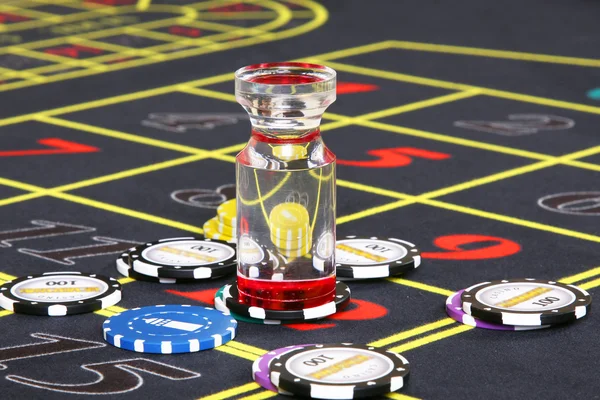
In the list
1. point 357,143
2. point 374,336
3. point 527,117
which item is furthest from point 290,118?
point 527,117

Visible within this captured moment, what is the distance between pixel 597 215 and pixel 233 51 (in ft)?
15.1

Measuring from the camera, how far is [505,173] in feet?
23.7

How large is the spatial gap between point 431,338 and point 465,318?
20cm

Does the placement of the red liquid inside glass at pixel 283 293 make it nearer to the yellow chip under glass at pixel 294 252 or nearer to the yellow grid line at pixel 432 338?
the yellow chip under glass at pixel 294 252

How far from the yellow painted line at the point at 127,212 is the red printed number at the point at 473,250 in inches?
45.1

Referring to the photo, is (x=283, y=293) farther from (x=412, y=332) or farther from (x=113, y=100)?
(x=113, y=100)

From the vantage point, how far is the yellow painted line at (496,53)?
33.1 ft

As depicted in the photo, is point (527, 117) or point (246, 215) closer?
point (246, 215)

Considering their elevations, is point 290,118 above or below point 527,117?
above

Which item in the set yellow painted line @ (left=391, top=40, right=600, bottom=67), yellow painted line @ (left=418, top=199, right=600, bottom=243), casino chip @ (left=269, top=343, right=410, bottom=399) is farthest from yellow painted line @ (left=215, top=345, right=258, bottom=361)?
yellow painted line @ (left=391, top=40, right=600, bottom=67)

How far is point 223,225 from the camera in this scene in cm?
602

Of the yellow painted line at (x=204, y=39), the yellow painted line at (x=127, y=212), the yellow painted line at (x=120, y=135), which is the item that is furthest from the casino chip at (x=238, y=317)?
the yellow painted line at (x=204, y=39)

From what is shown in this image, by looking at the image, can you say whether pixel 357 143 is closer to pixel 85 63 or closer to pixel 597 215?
pixel 597 215

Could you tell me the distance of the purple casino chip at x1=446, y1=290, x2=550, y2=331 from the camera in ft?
16.1
